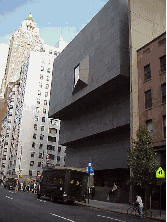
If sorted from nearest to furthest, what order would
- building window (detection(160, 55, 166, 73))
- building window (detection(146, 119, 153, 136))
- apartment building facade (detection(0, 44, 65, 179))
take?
1. building window (detection(160, 55, 166, 73))
2. building window (detection(146, 119, 153, 136))
3. apartment building facade (detection(0, 44, 65, 179))

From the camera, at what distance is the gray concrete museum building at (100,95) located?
36.9m

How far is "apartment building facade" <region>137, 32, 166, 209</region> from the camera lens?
2656 centimetres

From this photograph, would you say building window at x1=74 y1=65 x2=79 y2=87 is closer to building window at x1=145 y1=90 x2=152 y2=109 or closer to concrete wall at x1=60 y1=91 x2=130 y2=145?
concrete wall at x1=60 y1=91 x2=130 y2=145

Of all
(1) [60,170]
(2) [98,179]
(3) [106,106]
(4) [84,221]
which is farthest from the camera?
(2) [98,179]

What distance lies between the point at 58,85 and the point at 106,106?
15849 mm

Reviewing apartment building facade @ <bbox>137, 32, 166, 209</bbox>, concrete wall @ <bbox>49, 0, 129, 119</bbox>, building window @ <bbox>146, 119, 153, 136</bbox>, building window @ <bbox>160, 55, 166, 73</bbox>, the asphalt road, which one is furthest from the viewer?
concrete wall @ <bbox>49, 0, 129, 119</bbox>

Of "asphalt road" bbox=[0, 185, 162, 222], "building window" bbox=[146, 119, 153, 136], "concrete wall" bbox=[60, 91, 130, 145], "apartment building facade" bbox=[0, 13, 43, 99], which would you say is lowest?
"asphalt road" bbox=[0, 185, 162, 222]

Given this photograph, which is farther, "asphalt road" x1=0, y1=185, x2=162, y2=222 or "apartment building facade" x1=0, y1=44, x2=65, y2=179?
"apartment building facade" x1=0, y1=44, x2=65, y2=179

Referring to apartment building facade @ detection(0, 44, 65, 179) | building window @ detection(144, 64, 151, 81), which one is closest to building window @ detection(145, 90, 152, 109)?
building window @ detection(144, 64, 151, 81)

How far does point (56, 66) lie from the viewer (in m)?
57.5

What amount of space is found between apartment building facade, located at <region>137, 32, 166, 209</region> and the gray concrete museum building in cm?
382

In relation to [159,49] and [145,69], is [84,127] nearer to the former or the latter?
[145,69]

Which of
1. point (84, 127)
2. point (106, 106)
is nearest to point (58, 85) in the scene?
point (84, 127)

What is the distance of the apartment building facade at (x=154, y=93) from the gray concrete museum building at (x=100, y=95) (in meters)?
3.82
